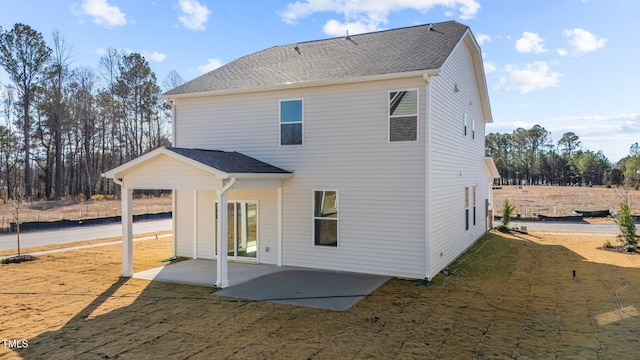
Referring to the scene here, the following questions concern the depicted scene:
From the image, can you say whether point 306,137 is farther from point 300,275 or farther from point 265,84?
point 300,275

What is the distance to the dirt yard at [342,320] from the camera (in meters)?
5.57

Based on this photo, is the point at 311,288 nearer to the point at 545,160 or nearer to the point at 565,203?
the point at 565,203

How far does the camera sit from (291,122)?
36.9 feet

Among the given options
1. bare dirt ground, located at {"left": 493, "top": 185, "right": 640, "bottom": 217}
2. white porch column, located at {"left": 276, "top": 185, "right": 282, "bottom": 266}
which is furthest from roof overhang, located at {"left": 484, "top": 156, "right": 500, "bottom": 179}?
white porch column, located at {"left": 276, "top": 185, "right": 282, "bottom": 266}

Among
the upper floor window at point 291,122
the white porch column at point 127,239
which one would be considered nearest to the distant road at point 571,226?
the upper floor window at point 291,122

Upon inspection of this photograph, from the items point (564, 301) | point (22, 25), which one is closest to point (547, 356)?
point (564, 301)

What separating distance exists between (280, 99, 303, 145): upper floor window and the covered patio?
3.09 feet

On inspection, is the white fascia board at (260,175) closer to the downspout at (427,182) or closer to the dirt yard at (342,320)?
the dirt yard at (342,320)

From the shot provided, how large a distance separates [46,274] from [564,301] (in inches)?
493

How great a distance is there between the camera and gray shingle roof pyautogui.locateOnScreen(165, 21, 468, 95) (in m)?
10.4

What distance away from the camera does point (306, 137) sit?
434 inches

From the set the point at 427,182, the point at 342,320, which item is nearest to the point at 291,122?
the point at 427,182

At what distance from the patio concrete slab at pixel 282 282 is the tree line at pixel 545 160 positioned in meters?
67.8

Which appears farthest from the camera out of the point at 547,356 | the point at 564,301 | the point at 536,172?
the point at 536,172
